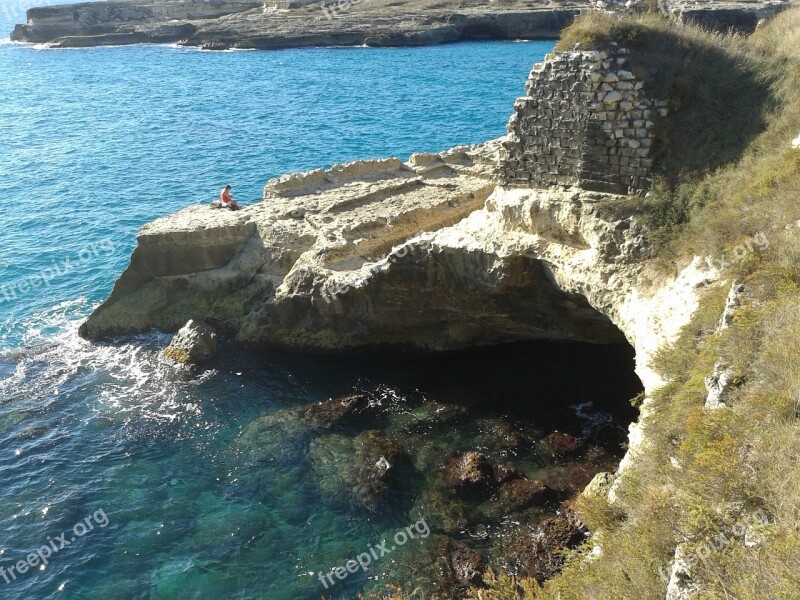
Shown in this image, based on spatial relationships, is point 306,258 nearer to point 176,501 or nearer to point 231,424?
point 231,424

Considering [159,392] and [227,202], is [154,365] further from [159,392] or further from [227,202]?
[227,202]

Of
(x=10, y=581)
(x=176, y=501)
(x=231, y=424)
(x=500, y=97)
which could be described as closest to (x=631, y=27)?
(x=231, y=424)

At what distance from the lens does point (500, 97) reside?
53.8 metres

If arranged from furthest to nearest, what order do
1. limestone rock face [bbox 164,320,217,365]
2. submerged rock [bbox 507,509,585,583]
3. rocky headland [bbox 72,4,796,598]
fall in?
limestone rock face [bbox 164,320,217,365]
rocky headland [bbox 72,4,796,598]
submerged rock [bbox 507,509,585,583]

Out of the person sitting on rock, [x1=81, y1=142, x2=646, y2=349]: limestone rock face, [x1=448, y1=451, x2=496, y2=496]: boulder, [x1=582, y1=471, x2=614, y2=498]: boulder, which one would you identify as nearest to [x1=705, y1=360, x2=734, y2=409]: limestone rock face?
[x1=582, y1=471, x2=614, y2=498]: boulder

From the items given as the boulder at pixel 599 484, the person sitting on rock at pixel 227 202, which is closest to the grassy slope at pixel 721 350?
the boulder at pixel 599 484

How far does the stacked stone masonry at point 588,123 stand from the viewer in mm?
17438

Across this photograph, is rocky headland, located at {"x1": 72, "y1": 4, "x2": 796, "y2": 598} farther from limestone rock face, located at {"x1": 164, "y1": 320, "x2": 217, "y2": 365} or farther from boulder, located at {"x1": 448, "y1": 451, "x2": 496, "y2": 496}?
limestone rock face, located at {"x1": 164, "y1": 320, "x2": 217, "y2": 365}

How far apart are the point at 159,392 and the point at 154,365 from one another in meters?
1.73

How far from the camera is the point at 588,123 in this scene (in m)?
17.8

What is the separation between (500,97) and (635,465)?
45.5 metres

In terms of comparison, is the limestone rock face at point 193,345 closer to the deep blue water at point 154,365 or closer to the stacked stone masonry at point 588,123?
the deep blue water at point 154,365

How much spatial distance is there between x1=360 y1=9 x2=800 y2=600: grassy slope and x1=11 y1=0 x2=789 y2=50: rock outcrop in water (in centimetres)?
6756

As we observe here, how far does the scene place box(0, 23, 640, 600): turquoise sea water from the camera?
635 inches
